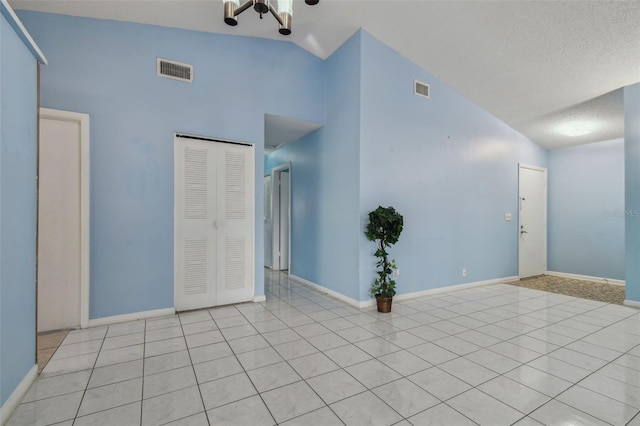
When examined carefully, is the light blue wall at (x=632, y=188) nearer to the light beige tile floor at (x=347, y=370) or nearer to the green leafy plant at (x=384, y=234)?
the light beige tile floor at (x=347, y=370)

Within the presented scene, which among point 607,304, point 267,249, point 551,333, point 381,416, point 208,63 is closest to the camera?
point 381,416

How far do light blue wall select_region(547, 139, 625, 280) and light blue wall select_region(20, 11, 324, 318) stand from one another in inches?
263

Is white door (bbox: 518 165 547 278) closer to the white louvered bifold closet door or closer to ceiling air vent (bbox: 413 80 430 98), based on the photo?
ceiling air vent (bbox: 413 80 430 98)

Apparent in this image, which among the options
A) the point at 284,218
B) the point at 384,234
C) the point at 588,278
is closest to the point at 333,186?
the point at 384,234

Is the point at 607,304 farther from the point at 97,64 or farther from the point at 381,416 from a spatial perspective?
the point at 97,64

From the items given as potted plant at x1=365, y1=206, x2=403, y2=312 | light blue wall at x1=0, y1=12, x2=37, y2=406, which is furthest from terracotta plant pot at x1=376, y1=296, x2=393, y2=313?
light blue wall at x1=0, y1=12, x2=37, y2=406

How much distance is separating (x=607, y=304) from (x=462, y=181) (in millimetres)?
2613

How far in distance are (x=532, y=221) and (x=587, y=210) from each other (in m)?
1.02

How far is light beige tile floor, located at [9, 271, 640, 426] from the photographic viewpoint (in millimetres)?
1823

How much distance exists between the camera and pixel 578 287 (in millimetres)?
5270

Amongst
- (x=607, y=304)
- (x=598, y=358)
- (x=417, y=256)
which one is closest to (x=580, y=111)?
(x=607, y=304)

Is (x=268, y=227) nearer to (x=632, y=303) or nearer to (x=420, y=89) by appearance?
(x=420, y=89)

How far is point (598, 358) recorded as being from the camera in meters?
2.57

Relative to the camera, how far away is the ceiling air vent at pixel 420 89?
14.6ft
